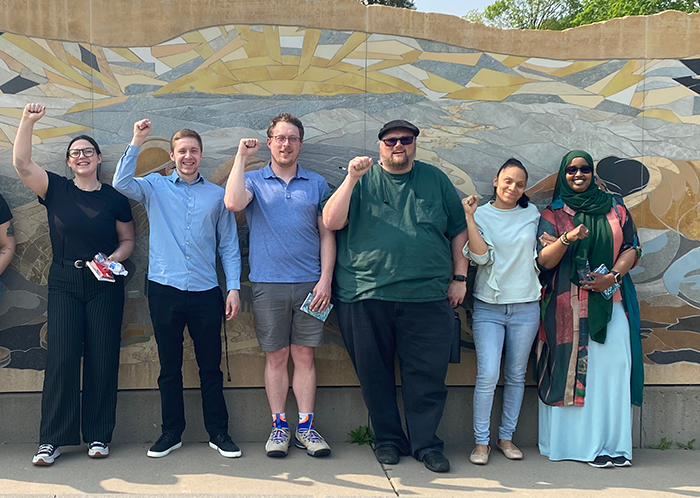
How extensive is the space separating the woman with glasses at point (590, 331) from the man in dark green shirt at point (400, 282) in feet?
2.11

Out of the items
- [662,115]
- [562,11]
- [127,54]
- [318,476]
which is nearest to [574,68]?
[662,115]

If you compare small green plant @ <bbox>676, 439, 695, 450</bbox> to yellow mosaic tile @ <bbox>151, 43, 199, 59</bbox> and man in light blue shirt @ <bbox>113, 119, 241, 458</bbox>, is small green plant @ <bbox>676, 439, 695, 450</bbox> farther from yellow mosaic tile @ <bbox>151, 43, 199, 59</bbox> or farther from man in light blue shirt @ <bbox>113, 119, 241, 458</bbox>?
yellow mosaic tile @ <bbox>151, 43, 199, 59</bbox>

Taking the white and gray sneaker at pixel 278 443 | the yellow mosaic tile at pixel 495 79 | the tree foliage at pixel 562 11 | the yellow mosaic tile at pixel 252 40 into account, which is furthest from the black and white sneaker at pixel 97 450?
the tree foliage at pixel 562 11

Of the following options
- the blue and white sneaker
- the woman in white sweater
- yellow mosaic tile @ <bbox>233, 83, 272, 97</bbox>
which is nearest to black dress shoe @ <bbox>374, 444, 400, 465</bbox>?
the blue and white sneaker

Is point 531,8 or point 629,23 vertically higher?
point 531,8

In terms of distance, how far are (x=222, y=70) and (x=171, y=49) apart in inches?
14.0

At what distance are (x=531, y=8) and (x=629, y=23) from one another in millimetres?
20588

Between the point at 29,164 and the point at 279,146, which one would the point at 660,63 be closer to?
the point at 279,146

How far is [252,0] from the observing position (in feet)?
12.8

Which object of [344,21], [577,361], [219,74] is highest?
[344,21]

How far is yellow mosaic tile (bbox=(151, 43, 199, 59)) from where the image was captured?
3.87m

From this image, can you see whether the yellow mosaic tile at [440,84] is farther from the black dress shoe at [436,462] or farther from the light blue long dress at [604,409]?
the black dress shoe at [436,462]

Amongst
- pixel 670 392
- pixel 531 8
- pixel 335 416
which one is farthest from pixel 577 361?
pixel 531 8

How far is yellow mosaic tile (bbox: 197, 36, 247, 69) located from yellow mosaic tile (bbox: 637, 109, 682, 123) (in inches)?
108
